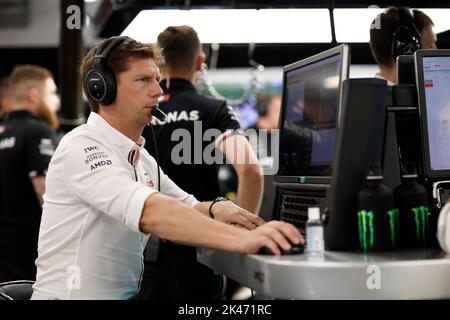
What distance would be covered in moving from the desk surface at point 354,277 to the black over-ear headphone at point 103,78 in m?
0.68

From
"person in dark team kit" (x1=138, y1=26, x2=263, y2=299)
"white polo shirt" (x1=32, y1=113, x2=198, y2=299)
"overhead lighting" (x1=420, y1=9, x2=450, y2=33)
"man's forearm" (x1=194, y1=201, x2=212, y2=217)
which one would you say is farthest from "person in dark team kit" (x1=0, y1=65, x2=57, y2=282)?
"white polo shirt" (x1=32, y1=113, x2=198, y2=299)

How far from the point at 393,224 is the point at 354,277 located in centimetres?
28

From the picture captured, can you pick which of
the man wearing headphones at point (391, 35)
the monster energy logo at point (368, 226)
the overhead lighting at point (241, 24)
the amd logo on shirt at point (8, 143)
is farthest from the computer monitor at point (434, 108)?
the amd logo on shirt at point (8, 143)

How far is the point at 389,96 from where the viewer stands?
1.79 meters

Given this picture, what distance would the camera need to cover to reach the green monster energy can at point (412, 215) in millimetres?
1682

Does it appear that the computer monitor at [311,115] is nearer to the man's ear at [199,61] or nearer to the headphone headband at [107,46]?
the headphone headband at [107,46]

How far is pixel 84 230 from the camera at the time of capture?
5.92ft

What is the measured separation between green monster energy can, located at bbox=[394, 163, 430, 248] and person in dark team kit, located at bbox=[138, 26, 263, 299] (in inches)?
45.5

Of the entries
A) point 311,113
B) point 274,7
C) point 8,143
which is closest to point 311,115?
point 311,113

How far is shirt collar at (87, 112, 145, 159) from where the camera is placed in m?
1.91

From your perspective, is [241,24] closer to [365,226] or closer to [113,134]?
[113,134]

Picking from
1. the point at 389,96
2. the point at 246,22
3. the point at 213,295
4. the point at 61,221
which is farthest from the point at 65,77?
the point at 389,96

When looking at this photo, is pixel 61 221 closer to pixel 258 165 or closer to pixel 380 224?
pixel 380 224

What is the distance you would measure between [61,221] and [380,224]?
776 mm
